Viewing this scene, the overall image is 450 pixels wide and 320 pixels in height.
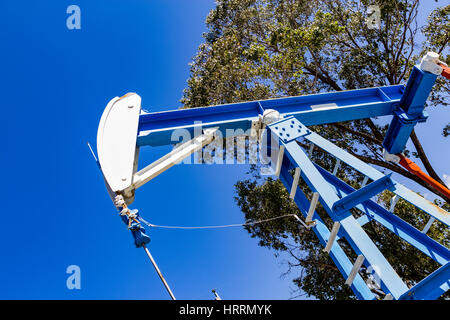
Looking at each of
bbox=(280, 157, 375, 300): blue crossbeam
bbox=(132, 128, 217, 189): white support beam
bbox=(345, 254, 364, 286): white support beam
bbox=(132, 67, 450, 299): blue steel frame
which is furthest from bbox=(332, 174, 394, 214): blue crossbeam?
bbox=(132, 128, 217, 189): white support beam

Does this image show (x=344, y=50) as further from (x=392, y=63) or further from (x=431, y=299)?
(x=431, y=299)

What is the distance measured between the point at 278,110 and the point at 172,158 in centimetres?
182

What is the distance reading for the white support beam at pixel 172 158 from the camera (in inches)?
188

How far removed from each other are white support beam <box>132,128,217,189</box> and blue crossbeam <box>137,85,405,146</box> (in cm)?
20

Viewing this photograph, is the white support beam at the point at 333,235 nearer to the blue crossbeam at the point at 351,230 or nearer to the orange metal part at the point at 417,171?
the blue crossbeam at the point at 351,230

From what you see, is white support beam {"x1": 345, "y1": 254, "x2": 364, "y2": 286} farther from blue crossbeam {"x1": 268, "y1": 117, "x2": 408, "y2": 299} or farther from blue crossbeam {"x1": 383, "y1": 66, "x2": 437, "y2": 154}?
Answer: blue crossbeam {"x1": 383, "y1": 66, "x2": 437, "y2": 154}

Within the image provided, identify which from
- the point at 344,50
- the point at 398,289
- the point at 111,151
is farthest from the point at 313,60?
the point at 398,289

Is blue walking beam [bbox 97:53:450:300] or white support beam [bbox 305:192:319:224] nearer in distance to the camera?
blue walking beam [bbox 97:53:450:300]

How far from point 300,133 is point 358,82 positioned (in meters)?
8.76

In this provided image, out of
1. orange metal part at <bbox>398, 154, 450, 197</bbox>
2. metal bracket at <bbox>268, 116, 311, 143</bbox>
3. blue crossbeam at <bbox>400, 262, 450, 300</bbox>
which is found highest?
metal bracket at <bbox>268, 116, 311, 143</bbox>

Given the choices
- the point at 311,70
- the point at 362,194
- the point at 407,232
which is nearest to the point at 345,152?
the point at 362,194

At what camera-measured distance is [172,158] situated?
16.7 ft

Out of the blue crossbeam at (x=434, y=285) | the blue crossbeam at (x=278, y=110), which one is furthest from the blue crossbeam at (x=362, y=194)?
the blue crossbeam at (x=278, y=110)

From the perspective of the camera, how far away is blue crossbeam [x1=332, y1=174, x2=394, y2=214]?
13.6 ft
